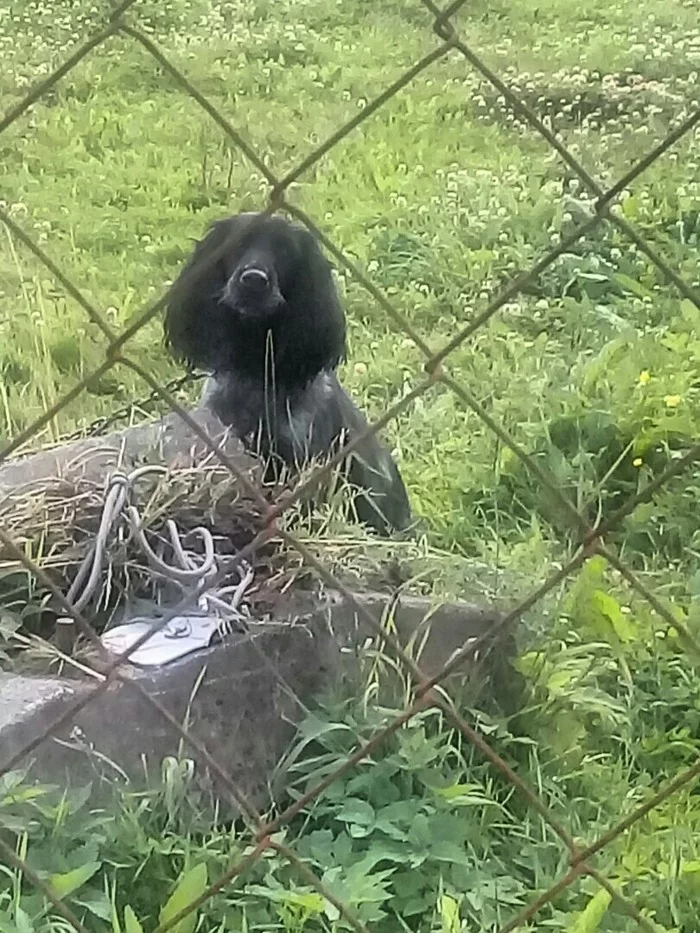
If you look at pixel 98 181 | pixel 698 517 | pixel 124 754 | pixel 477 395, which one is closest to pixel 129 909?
pixel 124 754

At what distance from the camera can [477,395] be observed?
303 cm

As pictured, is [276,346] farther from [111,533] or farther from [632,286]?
[632,286]

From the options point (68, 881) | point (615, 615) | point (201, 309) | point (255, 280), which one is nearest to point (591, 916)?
point (68, 881)

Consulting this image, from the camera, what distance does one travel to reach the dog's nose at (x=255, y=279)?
2.44m

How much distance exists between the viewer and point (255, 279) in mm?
2436

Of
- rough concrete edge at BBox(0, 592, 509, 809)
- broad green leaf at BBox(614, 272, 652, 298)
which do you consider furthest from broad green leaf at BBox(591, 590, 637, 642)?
broad green leaf at BBox(614, 272, 652, 298)

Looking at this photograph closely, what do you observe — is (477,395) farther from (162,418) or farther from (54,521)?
(54,521)

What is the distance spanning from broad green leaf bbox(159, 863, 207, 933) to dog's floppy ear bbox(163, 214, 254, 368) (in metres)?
1.05

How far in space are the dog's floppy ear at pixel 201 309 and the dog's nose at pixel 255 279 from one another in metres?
0.04

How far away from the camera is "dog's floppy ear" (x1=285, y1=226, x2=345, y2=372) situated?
8.30ft

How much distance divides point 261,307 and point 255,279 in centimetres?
8


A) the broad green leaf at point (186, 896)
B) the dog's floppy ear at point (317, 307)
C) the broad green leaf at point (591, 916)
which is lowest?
the broad green leaf at point (591, 916)

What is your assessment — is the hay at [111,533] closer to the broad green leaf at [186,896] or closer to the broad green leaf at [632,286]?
the broad green leaf at [186,896]

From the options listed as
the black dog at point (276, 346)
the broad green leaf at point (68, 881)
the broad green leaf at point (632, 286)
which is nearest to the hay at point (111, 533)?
the black dog at point (276, 346)
